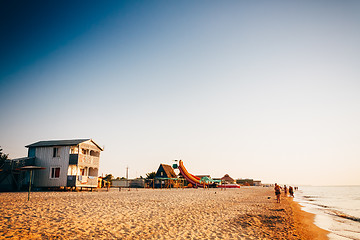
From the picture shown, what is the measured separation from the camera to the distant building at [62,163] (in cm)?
2880

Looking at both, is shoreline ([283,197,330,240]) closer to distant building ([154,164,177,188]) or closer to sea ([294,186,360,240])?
sea ([294,186,360,240])

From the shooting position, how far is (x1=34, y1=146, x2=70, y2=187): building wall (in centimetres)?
2880

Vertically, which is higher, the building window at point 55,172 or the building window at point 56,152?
the building window at point 56,152

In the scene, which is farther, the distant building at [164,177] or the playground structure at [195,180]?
the playground structure at [195,180]

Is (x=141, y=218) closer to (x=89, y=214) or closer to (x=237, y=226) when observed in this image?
(x=89, y=214)

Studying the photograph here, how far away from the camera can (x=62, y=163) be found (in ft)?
96.4

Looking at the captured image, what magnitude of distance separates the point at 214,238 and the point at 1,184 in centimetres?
3121

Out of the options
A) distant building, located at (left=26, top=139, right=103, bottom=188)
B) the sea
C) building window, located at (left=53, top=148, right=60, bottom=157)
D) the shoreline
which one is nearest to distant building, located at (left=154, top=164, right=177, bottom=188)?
distant building, located at (left=26, top=139, right=103, bottom=188)

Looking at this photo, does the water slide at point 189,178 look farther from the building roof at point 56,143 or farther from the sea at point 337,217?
the building roof at point 56,143

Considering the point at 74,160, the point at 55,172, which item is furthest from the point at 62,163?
the point at 74,160

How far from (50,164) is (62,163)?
5.88ft

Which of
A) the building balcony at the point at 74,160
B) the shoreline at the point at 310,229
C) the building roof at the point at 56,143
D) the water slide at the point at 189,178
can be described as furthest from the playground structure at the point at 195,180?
the shoreline at the point at 310,229

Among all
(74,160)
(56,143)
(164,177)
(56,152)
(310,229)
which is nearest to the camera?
(310,229)

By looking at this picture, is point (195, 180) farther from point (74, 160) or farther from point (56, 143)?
point (56, 143)
